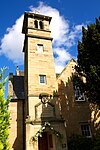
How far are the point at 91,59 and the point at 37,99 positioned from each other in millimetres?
7214

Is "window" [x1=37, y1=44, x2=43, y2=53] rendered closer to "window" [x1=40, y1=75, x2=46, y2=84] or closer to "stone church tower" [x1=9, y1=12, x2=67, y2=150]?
"stone church tower" [x1=9, y1=12, x2=67, y2=150]

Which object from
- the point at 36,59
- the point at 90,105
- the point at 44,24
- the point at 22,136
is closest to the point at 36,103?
the point at 22,136

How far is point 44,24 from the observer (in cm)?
2597

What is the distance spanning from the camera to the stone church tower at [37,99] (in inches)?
715

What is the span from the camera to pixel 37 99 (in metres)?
19.9

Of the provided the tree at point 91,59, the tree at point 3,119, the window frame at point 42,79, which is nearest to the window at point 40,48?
the window frame at point 42,79

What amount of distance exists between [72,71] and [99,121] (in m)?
6.97

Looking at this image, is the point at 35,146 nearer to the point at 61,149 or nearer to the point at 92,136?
the point at 61,149

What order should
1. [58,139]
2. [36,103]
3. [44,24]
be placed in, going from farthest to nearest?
[44,24] → [36,103] → [58,139]

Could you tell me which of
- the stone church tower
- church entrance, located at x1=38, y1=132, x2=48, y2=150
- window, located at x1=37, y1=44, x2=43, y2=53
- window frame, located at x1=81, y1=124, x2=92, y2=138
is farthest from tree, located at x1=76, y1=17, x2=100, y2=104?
church entrance, located at x1=38, y1=132, x2=48, y2=150

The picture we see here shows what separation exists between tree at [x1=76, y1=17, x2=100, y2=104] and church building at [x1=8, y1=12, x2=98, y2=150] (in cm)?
458

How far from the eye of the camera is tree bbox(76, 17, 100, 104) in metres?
15.5

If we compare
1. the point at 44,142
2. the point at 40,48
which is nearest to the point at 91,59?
the point at 40,48

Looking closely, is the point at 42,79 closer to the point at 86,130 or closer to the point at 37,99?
the point at 37,99
